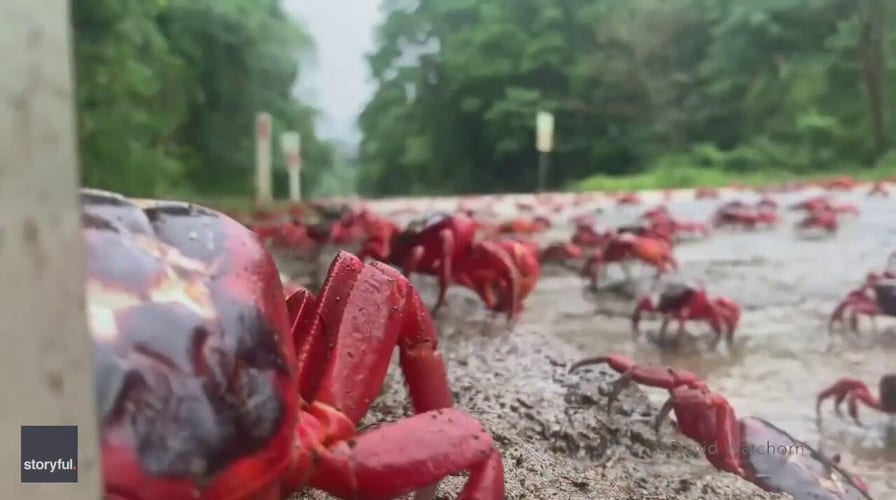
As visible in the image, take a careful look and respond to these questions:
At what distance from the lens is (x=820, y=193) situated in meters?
0.97

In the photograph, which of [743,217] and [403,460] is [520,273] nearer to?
[743,217]

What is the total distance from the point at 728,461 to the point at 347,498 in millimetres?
332

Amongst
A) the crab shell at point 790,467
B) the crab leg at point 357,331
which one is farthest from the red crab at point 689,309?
the crab leg at point 357,331

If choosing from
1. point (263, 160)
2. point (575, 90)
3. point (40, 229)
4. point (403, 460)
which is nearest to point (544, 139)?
point (575, 90)

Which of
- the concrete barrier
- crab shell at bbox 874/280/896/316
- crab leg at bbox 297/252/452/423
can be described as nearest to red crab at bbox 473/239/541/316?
crab leg at bbox 297/252/452/423

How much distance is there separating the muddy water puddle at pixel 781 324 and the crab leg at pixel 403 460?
0.24 m

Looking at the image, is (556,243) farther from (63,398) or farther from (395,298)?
(63,398)

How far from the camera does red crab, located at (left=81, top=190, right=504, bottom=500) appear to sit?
21.7 inches

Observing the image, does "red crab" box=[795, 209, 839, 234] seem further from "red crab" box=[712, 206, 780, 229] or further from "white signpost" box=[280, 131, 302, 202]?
"white signpost" box=[280, 131, 302, 202]

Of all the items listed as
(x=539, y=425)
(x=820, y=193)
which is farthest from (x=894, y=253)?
(x=539, y=425)

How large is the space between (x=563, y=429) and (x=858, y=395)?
29cm

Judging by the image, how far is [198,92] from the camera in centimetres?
78

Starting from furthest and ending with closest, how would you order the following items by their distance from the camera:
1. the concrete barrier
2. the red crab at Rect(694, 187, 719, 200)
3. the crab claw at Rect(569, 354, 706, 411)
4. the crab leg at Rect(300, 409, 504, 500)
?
the red crab at Rect(694, 187, 719, 200) < the crab claw at Rect(569, 354, 706, 411) < the crab leg at Rect(300, 409, 504, 500) < the concrete barrier

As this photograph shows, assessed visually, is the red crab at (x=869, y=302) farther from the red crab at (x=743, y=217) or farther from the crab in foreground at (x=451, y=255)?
the crab in foreground at (x=451, y=255)
